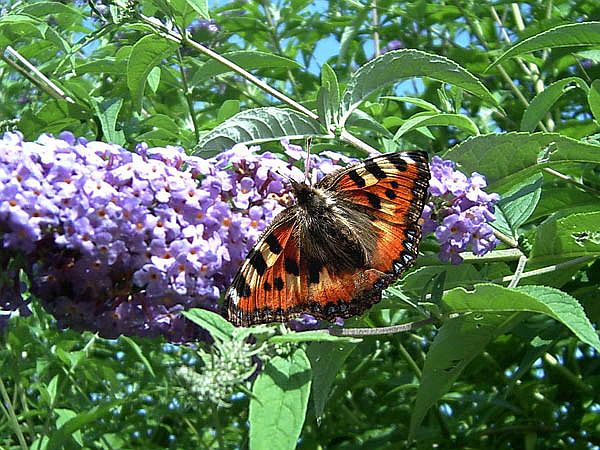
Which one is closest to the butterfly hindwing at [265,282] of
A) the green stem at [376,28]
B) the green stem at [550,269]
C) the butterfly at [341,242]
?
the butterfly at [341,242]

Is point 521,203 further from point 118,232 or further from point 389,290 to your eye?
point 118,232

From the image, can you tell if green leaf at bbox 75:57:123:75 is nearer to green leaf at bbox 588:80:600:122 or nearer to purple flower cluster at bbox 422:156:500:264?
purple flower cluster at bbox 422:156:500:264

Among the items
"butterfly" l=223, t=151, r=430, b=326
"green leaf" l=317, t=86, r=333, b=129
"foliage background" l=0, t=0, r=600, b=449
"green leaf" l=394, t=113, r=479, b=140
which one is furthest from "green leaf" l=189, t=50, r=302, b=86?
"butterfly" l=223, t=151, r=430, b=326

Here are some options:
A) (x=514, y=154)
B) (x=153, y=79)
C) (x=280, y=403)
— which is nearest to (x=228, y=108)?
(x=153, y=79)

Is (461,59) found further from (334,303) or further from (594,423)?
(334,303)

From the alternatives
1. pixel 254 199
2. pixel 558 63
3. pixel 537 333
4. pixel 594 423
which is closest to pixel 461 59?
pixel 558 63

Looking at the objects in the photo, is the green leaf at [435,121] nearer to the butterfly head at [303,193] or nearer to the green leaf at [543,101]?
the green leaf at [543,101]
